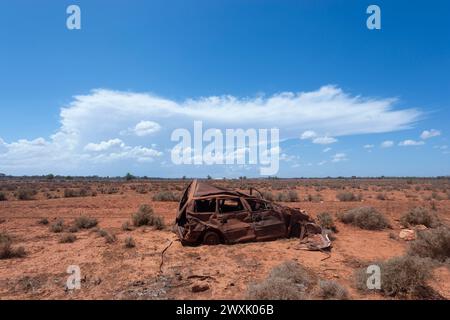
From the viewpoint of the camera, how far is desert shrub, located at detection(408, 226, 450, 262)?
8.19 m

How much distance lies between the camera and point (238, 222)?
9.29 m

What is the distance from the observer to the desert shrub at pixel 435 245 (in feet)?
26.9

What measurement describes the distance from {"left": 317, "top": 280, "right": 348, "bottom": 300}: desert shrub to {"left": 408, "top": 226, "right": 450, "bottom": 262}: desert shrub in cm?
371

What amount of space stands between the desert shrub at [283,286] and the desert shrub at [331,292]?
0.31 meters

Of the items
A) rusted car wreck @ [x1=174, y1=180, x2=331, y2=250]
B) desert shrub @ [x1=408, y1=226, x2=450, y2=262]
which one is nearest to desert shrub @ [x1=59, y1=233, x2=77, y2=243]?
rusted car wreck @ [x1=174, y1=180, x2=331, y2=250]

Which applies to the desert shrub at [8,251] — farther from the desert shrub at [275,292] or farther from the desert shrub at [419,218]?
the desert shrub at [419,218]

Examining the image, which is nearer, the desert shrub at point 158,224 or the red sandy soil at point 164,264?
the red sandy soil at point 164,264

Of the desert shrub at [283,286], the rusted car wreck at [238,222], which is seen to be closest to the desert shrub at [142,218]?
the rusted car wreck at [238,222]

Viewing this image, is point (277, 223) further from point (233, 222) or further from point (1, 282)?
point (1, 282)

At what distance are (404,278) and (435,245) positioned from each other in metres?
3.02

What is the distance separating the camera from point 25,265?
318 inches

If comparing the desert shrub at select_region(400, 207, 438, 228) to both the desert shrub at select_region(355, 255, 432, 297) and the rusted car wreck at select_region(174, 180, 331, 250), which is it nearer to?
the rusted car wreck at select_region(174, 180, 331, 250)
